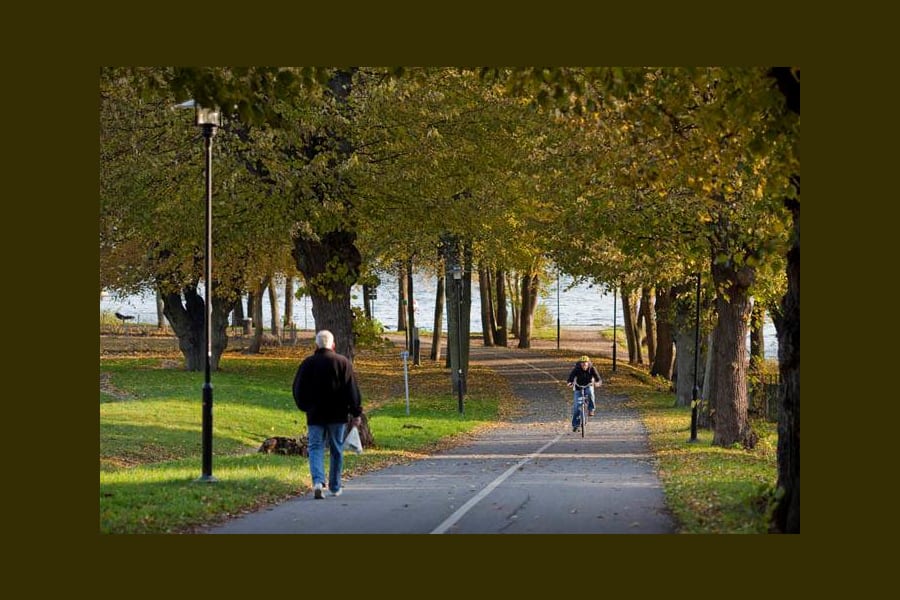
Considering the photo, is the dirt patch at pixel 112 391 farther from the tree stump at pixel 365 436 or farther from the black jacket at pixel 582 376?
the black jacket at pixel 582 376

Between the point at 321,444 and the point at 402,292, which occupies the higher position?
the point at 402,292

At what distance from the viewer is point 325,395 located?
1522 cm

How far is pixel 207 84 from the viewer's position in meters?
12.4

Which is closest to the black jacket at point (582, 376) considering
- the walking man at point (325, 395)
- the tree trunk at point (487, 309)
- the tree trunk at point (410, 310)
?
the walking man at point (325, 395)

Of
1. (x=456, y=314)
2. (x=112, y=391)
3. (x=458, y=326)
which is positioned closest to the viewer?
(x=112, y=391)

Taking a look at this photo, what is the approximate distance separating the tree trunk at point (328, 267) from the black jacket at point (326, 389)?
8492 mm

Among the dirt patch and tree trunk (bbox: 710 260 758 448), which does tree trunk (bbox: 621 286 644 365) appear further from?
tree trunk (bbox: 710 260 758 448)

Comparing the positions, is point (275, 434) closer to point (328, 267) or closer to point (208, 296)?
point (328, 267)

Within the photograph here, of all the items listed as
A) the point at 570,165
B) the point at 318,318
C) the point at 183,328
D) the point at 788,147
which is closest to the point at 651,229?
the point at 570,165

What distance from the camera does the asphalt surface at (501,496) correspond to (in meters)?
13.2

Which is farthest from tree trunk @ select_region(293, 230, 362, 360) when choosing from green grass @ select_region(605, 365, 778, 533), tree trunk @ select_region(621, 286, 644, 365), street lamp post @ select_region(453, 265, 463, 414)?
tree trunk @ select_region(621, 286, 644, 365)

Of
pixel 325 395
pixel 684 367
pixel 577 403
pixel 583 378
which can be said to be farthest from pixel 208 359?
pixel 684 367

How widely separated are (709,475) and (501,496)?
4.35 metres

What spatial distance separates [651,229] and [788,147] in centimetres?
1219
